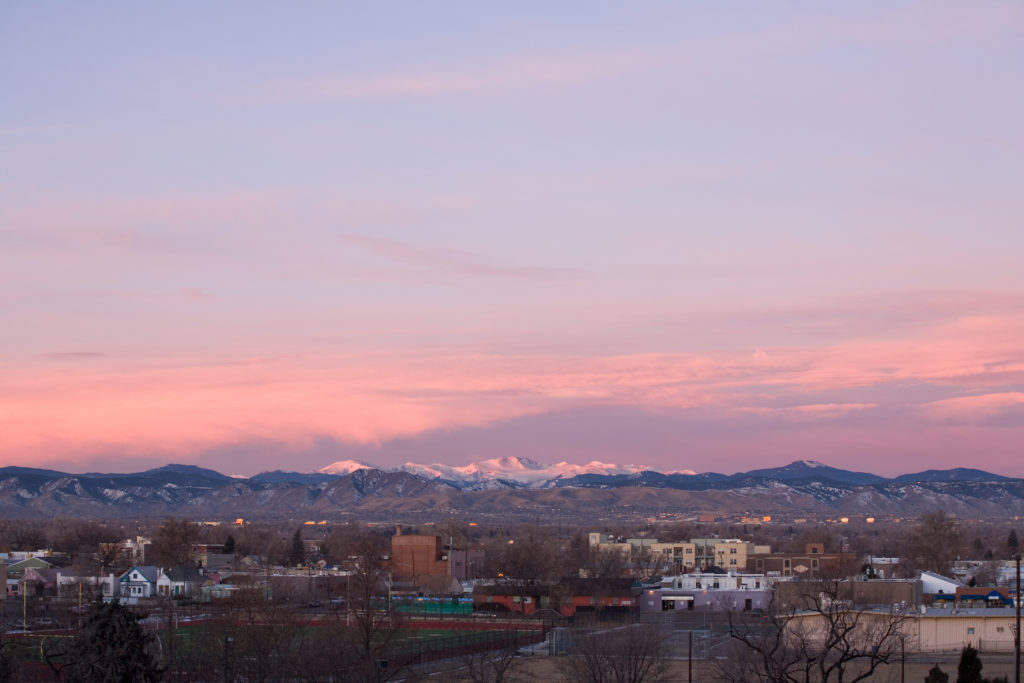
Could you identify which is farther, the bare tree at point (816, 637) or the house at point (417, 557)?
the house at point (417, 557)

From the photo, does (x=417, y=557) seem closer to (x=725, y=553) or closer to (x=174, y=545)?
(x=174, y=545)

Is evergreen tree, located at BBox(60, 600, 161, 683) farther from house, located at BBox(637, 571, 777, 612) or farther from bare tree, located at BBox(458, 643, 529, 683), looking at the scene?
house, located at BBox(637, 571, 777, 612)

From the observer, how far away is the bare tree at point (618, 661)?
1721 inches

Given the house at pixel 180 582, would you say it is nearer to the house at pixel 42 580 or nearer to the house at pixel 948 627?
the house at pixel 42 580

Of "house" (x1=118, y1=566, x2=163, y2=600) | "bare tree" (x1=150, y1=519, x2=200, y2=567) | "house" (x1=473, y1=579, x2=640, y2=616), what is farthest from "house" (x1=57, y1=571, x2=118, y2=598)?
"house" (x1=473, y1=579, x2=640, y2=616)

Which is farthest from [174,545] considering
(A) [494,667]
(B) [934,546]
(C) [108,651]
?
(C) [108,651]

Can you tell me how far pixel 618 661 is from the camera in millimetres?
46281

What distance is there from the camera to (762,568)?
116750 millimetres

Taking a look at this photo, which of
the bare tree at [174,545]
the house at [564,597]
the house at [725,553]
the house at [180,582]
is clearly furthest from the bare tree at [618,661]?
the house at [725,553]

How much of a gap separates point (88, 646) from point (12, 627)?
134ft

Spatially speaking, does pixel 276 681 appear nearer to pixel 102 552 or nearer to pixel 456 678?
pixel 456 678

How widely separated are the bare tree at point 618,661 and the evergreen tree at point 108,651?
15.3 m

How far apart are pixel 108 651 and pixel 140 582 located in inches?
2745

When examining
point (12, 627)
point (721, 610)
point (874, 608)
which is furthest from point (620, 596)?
point (12, 627)
